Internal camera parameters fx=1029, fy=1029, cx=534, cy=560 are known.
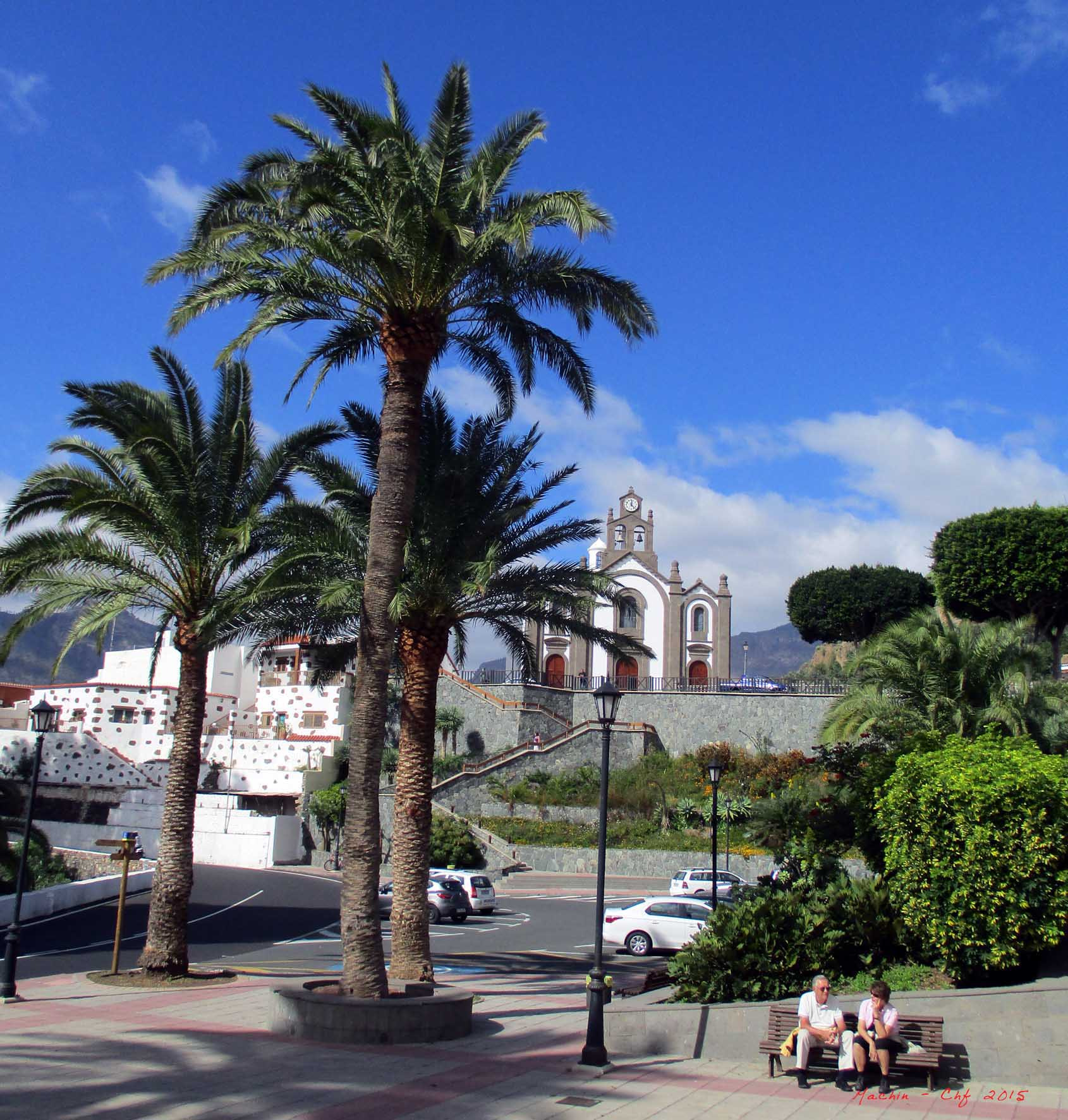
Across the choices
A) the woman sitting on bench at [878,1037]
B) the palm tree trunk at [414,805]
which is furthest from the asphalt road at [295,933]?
the woman sitting on bench at [878,1037]

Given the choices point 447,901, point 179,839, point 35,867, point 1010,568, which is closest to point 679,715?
point 1010,568

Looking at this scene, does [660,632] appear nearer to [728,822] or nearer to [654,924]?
[728,822]

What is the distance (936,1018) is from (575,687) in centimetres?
5011

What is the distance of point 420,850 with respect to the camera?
14.5m

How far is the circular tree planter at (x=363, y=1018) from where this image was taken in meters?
11.1

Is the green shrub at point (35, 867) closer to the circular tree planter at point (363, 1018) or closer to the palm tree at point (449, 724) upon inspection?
the circular tree planter at point (363, 1018)

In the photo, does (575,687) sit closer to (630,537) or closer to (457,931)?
A: (630,537)

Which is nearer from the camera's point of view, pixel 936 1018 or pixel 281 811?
pixel 936 1018

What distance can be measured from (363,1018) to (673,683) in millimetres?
48261

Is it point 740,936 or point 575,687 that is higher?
point 575,687

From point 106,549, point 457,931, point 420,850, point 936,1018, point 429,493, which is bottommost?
point 457,931

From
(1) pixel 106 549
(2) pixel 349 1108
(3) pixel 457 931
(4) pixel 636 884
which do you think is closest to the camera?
(2) pixel 349 1108

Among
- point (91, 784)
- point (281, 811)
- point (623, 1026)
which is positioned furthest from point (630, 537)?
point (623, 1026)

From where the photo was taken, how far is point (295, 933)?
2394 centimetres
